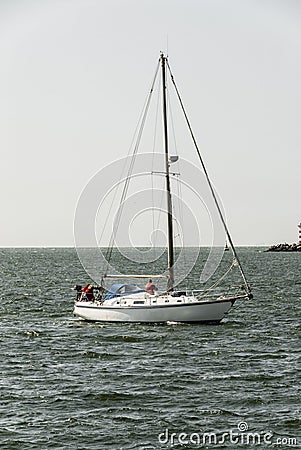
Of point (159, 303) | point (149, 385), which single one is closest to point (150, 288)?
point (159, 303)

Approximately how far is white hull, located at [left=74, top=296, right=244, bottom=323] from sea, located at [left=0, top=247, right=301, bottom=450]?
1.76 ft

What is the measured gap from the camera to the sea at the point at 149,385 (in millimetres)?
21203

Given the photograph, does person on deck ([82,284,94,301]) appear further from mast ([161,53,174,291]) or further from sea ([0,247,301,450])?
mast ([161,53,174,291])

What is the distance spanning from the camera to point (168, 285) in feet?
140

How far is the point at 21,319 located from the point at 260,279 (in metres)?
48.2

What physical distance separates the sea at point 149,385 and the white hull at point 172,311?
1.76ft

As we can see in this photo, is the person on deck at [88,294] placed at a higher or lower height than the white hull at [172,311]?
higher

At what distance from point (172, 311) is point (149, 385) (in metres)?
14.1

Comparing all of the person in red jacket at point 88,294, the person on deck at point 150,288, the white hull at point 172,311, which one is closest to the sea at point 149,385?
the white hull at point 172,311

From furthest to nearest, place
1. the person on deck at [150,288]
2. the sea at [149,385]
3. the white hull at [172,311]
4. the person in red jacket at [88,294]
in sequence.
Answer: the person in red jacket at [88,294] → the person on deck at [150,288] → the white hull at [172,311] → the sea at [149,385]

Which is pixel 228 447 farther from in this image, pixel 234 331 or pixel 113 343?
pixel 234 331

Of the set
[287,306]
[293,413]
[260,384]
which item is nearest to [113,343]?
[260,384]

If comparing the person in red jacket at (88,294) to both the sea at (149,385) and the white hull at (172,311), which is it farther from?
the white hull at (172,311)

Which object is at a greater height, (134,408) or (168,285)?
(168,285)
